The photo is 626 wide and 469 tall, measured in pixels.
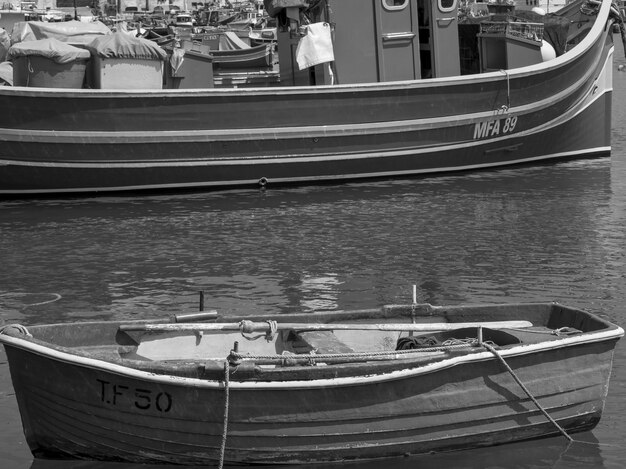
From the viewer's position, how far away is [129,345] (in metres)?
8.48

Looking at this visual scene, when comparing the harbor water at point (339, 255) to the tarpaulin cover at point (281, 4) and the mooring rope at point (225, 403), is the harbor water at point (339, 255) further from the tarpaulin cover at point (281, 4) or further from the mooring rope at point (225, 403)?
the tarpaulin cover at point (281, 4)

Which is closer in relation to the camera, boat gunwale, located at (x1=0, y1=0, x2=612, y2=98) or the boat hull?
the boat hull

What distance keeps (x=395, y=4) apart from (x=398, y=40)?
0.58 metres

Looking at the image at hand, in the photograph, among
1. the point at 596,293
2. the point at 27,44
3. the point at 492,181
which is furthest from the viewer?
the point at 492,181

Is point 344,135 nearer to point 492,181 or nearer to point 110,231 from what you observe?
point 492,181

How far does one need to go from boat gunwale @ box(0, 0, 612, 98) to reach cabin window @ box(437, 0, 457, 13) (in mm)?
1323

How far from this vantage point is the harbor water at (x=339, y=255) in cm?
949

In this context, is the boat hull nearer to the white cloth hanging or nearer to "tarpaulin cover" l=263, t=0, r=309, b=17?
the white cloth hanging

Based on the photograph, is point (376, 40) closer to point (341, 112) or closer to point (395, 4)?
point (395, 4)

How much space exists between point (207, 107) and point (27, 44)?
2790 millimetres

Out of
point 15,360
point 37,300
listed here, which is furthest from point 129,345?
point 37,300

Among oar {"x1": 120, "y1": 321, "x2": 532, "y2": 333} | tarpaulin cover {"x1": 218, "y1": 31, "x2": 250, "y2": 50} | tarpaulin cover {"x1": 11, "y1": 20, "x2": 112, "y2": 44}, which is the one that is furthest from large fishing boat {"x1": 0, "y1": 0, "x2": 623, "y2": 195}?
tarpaulin cover {"x1": 218, "y1": 31, "x2": 250, "y2": 50}

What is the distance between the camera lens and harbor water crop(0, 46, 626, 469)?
9.49 meters

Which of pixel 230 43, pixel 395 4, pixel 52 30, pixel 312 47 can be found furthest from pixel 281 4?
pixel 230 43
